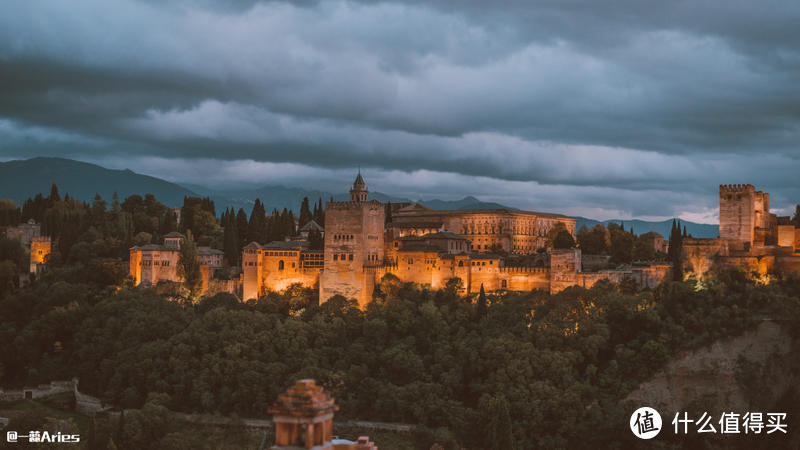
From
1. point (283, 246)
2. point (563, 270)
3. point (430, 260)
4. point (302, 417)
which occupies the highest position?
point (283, 246)

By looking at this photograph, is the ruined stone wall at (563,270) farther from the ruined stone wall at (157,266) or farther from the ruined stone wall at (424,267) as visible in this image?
the ruined stone wall at (157,266)

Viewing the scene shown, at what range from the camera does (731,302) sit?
44.2m

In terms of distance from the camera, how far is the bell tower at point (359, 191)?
54.1 m

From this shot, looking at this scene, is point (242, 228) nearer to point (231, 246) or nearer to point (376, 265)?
point (231, 246)

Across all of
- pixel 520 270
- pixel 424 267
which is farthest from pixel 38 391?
pixel 520 270

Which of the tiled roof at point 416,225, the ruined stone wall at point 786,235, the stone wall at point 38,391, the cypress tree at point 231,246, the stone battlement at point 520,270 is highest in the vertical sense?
the tiled roof at point 416,225

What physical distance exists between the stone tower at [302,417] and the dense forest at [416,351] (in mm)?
26872

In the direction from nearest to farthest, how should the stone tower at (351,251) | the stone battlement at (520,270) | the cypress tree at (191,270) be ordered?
the stone battlement at (520,270), the stone tower at (351,251), the cypress tree at (191,270)

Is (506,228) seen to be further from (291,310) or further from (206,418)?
(206,418)

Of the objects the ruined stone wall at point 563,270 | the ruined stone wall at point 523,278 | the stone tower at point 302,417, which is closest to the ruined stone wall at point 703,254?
the ruined stone wall at point 563,270

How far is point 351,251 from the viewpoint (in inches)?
2029

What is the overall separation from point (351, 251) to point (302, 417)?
42417mm

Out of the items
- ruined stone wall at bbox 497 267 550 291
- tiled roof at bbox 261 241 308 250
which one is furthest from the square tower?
tiled roof at bbox 261 241 308 250

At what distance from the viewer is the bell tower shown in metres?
54.1
